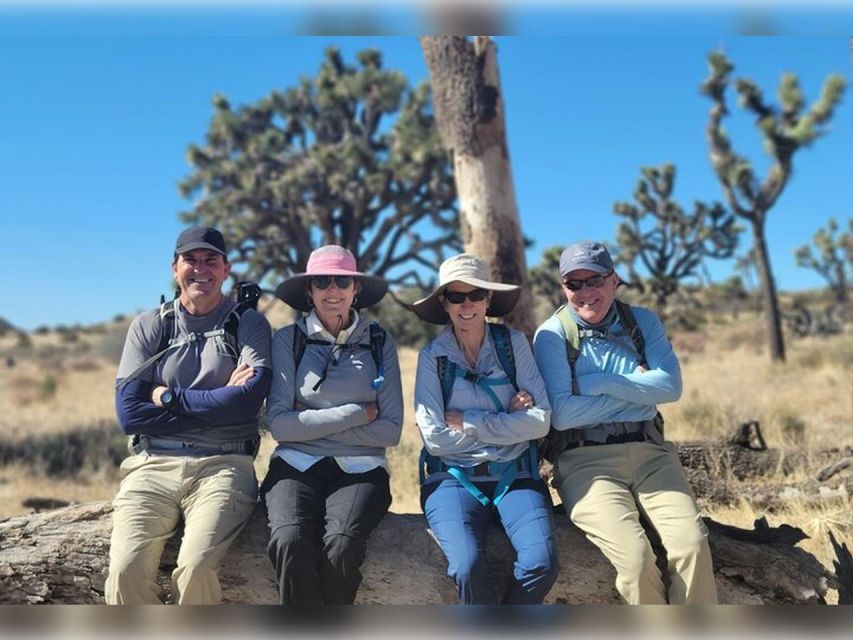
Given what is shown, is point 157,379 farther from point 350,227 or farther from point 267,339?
point 350,227

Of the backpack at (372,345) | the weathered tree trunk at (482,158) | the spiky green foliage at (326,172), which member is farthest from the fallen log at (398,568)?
the spiky green foliage at (326,172)

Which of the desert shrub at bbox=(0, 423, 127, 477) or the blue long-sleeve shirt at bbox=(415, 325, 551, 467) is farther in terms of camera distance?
the desert shrub at bbox=(0, 423, 127, 477)

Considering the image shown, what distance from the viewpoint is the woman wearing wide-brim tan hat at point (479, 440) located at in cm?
305

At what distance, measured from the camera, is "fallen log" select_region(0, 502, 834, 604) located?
329 cm

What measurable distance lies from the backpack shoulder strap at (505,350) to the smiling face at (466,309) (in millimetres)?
94

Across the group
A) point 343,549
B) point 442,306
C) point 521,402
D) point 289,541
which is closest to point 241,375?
point 289,541

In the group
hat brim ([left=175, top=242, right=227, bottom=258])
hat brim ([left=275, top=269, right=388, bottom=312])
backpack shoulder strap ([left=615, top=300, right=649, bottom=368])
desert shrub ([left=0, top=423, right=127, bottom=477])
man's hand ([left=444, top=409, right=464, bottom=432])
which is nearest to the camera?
man's hand ([left=444, top=409, right=464, bottom=432])

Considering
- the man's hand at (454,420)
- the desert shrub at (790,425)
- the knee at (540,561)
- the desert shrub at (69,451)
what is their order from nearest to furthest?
1. the knee at (540,561)
2. the man's hand at (454,420)
3. the desert shrub at (790,425)
4. the desert shrub at (69,451)

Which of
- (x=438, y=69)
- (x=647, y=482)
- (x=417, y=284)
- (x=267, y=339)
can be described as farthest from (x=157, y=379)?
(x=417, y=284)

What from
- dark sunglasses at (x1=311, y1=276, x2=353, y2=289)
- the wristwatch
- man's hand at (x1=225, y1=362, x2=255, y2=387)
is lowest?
the wristwatch

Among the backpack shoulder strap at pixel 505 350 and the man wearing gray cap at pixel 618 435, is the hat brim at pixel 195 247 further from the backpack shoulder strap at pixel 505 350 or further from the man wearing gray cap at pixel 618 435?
the man wearing gray cap at pixel 618 435

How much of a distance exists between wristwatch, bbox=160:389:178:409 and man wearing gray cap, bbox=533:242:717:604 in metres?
1.72

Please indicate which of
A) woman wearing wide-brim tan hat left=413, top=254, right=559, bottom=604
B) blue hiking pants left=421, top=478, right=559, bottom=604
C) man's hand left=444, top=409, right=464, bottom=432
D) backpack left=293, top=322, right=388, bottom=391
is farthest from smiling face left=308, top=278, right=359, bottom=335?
blue hiking pants left=421, top=478, right=559, bottom=604

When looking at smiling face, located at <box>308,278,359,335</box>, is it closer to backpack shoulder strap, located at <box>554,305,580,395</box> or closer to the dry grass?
backpack shoulder strap, located at <box>554,305,580,395</box>
